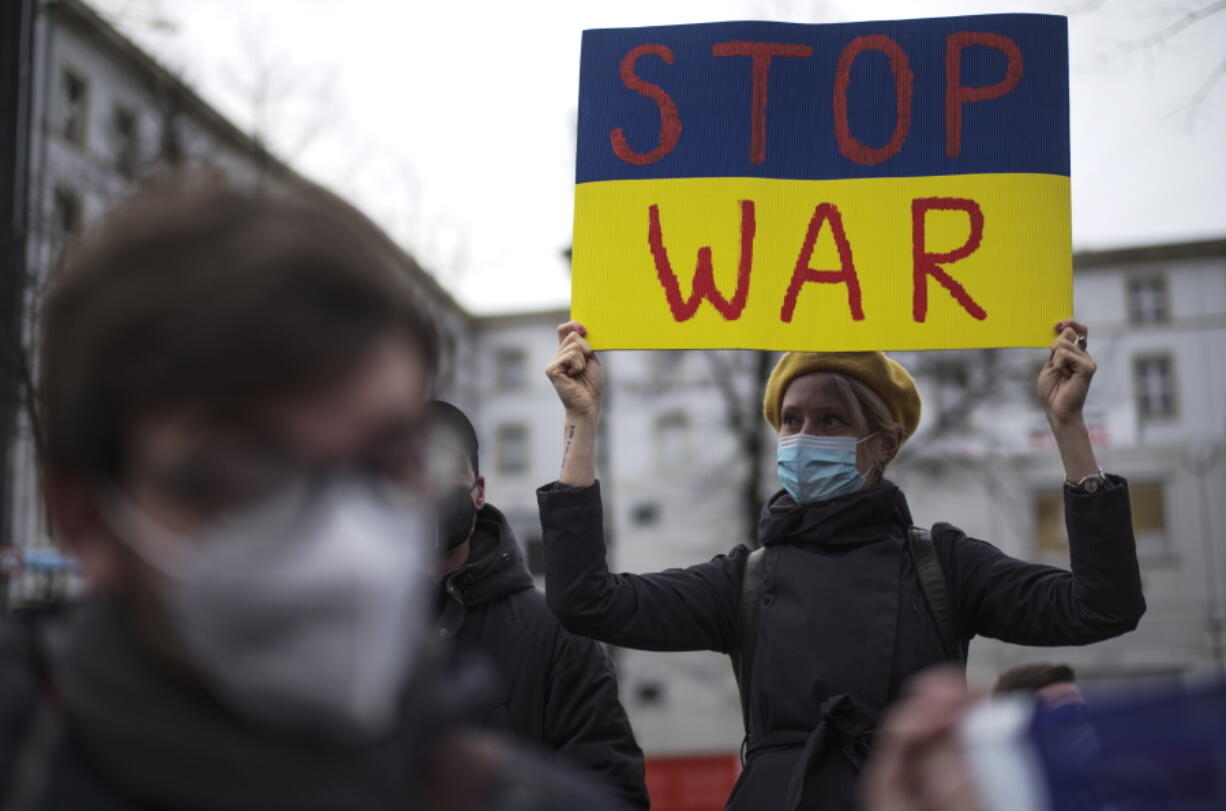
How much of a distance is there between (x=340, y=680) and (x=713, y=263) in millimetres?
2549

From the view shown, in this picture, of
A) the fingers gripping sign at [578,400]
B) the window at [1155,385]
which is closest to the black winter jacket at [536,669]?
the fingers gripping sign at [578,400]

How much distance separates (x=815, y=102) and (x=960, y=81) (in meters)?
0.42

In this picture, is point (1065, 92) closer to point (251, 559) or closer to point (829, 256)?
point (829, 256)

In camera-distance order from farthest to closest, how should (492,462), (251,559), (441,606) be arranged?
(492,462)
(441,606)
(251,559)

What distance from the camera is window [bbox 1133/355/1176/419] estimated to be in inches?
1362

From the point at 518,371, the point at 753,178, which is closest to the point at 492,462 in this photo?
the point at 518,371

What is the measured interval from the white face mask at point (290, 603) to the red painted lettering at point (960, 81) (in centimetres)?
284

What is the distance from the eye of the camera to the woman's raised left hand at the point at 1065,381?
2.89 meters

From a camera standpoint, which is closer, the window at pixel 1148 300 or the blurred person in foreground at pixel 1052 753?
the blurred person in foreground at pixel 1052 753

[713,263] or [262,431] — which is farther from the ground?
[713,263]

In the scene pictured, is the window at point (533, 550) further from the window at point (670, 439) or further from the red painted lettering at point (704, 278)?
the red painted lettering at point (704, 278)

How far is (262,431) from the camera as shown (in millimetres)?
1007

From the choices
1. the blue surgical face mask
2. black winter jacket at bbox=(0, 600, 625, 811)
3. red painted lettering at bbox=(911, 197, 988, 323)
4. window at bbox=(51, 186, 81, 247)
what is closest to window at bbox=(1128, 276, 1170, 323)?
window at bbox=(51, 186, 81, 247)

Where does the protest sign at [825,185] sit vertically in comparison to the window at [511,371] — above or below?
below
